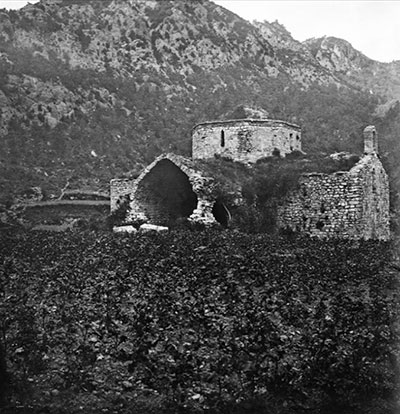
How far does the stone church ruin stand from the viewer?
25609 millimetres

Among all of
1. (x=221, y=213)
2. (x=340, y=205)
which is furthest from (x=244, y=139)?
(x=340, y=205)

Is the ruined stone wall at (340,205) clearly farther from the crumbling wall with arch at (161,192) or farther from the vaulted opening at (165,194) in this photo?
the vaulted opening at (165,194)

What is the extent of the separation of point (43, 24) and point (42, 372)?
81821mm

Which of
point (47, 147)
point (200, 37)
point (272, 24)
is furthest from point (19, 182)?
point (272, 24)

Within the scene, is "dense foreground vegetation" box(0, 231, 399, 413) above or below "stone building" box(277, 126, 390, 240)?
below

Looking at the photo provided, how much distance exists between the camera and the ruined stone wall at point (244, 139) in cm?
3003

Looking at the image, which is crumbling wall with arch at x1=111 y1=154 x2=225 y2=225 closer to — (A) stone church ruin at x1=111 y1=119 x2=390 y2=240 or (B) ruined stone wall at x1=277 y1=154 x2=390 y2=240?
(A) stone church ruin at x1=111 y1=119 x2=390 y2=240

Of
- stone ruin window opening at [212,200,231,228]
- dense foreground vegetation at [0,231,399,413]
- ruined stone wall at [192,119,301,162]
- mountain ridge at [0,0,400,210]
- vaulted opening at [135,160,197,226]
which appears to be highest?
mountain ridge at [0,0,400,210]

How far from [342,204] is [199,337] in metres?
Result: 17.6

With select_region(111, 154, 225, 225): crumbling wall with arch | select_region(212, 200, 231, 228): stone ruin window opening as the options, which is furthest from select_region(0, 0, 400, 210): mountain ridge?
select_region(212, 200, 231, 228): stone ruin window opening

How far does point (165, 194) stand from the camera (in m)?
30.5

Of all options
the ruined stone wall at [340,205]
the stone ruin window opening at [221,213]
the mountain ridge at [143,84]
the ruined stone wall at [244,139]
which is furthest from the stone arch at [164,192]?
the mountain ridge at [143,84]

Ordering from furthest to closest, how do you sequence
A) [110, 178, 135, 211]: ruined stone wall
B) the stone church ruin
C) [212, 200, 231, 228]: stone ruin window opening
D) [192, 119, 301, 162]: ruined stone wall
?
[110, 178, 135, 211]: ruined stone wall, [192, 119, 301, 162]: ruined stone wall, [212, 200, 231, 228]: stone ruin window opening, the stone church ruin

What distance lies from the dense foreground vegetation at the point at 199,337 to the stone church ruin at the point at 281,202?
975cm
